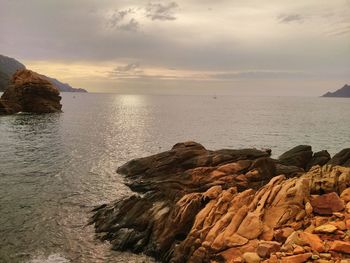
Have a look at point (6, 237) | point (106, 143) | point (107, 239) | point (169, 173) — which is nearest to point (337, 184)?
point (107, 239)

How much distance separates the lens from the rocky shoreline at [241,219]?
59.6 feet

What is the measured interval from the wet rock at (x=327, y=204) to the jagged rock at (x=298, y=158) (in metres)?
26.6

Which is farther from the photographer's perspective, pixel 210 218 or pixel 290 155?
pixel 290 155

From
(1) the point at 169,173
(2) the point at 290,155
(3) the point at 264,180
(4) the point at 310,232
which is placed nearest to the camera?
(4) the point at 310,232

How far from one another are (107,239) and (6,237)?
27.0 feet

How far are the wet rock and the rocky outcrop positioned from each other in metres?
133

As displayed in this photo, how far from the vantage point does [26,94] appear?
5364 inches

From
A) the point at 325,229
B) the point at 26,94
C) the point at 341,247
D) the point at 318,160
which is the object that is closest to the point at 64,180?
the point at 325,229

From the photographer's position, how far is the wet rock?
→ 20438 mm

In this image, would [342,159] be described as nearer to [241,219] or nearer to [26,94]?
[241,219]

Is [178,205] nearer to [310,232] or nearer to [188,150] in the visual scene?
[310,232]

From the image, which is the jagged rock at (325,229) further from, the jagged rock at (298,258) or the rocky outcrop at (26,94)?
the rocky outcrop at (26,94)

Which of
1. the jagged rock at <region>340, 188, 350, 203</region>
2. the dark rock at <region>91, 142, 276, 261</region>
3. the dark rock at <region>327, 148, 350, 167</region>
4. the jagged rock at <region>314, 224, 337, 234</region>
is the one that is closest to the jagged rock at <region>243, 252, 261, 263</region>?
the jagged rock at <region>314, 224, 337, 234</region>

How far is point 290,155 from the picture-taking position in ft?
165
